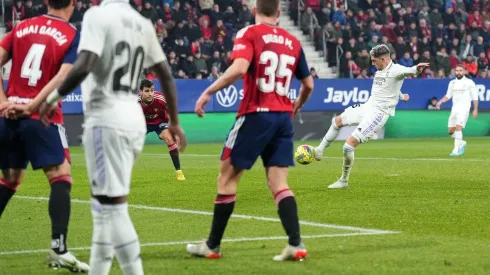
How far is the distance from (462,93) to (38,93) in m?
20.8

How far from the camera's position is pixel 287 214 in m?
8.71

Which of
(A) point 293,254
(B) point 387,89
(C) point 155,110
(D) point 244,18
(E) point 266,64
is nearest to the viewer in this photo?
(A) point 293,254

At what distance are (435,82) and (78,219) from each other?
25977mm

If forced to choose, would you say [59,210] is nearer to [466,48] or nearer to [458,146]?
[458,146]

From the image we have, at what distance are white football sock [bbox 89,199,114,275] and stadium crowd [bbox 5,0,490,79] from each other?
2485cm

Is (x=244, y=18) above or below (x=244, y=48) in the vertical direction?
below

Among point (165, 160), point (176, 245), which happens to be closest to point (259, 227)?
point (176, 245)

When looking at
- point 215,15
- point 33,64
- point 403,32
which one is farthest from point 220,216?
point 403,32

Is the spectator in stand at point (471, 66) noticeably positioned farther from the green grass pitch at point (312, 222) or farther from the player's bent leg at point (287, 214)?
the player's bent leg at point (287, 214)

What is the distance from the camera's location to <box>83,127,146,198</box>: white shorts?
6633 mm

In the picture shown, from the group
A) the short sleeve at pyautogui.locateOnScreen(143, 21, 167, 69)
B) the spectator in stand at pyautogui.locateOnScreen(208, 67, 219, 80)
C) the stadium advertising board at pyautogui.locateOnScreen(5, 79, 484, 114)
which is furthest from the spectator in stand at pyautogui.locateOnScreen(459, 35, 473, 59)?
the short sleeve at pyautogui.locateOnScreen(143, 21, 167, 69)

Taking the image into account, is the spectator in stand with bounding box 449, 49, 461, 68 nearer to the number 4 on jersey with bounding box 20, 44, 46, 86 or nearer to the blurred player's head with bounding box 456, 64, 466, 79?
the blurred player's head with bounding box 456, 64, 466, 79

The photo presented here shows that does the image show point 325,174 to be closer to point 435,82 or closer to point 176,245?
point 176,245

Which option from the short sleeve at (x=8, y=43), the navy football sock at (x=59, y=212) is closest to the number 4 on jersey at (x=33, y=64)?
the short sleeve at (x=8, y=43)
